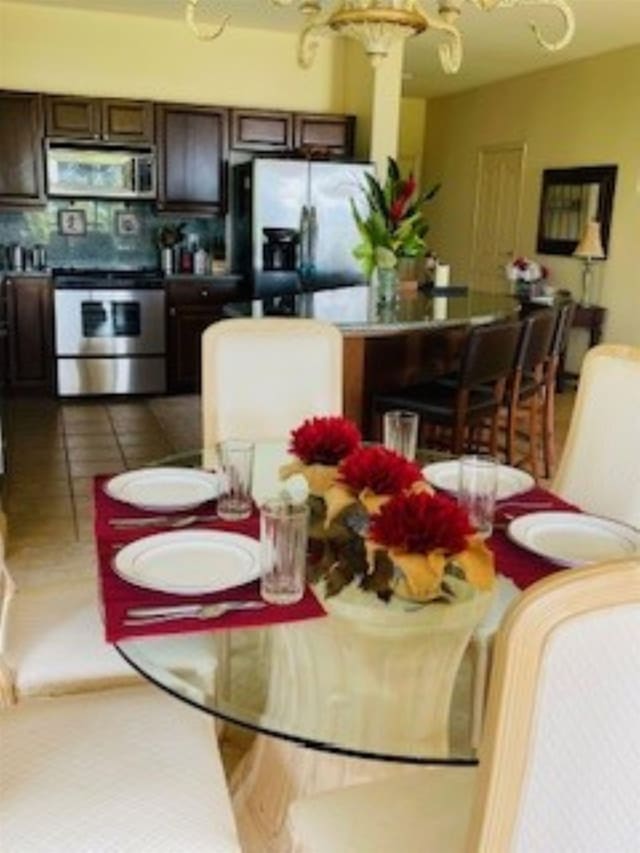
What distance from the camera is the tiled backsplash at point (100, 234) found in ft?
20.1

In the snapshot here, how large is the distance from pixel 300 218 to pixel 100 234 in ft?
5.29

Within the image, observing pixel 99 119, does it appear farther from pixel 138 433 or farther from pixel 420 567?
pixel 420 567

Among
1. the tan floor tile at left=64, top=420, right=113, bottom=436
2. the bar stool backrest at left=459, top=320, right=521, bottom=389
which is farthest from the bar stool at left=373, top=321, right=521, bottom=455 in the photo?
the tan floor tile at left=64, top=420, right=113, bottom=436

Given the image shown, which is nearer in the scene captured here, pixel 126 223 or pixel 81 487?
pixel 81 487

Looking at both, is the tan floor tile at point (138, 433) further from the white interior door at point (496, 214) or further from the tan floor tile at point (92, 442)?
the white interior door at point (496, 214)

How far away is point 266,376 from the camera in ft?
7.88

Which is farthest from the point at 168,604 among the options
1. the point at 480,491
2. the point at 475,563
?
the point at 480,491

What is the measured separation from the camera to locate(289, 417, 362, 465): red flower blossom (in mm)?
1536

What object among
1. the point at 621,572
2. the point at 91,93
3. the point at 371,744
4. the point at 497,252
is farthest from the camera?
the point at 497,252

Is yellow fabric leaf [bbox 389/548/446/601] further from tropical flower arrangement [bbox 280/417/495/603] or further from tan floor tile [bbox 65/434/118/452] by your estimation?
tan floor tile [bbox 65/434/118/452]

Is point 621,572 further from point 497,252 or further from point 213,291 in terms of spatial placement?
point 497,252

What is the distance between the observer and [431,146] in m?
9.11

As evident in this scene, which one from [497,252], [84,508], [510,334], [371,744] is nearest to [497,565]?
[371,744]

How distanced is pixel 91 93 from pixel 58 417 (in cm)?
233
